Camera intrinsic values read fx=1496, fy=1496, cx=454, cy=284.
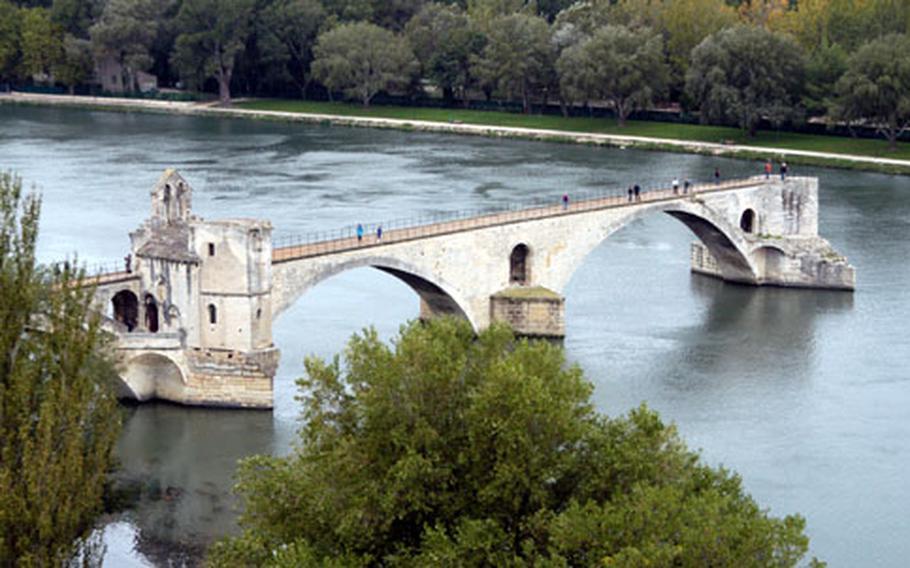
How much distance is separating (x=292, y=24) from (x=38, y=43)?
23608 mm

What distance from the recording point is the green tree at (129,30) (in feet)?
405

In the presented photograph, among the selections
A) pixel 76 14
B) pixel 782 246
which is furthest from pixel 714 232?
pixel 76 14

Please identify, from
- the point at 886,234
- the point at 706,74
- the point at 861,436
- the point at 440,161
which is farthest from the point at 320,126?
the point at 861,436

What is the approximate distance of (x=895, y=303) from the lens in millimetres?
56625

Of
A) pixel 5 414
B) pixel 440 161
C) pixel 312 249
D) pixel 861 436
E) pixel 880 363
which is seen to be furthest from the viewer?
pixel 440 161

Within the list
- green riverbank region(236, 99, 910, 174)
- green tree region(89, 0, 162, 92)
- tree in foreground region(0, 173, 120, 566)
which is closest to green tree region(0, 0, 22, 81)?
green tree region(89, 0, 162, 92)

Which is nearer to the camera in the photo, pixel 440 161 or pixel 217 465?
pixel 217 465

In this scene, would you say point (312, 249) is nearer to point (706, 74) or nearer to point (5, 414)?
point (5, 414)

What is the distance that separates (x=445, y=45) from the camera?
115m

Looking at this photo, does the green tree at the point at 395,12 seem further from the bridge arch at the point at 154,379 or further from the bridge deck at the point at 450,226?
the bridge arch at the point at 154,379

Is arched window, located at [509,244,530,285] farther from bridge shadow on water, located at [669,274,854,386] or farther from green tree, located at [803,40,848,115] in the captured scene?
green tree, located at [803,40,848,115]

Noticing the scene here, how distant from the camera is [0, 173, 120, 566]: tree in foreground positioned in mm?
→ 22438

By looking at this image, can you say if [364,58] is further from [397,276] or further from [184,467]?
[184,467]

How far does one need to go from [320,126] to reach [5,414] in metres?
94.1
